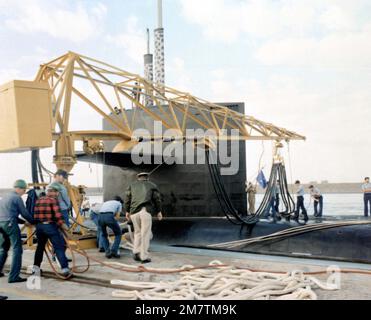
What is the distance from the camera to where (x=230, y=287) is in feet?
15.7

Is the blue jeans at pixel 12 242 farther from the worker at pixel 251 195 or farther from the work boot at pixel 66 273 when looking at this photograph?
the worker at pixel 251 195

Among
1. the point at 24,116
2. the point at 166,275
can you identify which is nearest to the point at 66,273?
the point at 166,275

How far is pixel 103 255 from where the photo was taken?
770 cm

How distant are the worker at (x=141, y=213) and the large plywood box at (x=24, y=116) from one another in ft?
5.67

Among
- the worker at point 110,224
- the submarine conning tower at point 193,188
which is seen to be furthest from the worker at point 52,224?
the submarine conning tower at point 193,188

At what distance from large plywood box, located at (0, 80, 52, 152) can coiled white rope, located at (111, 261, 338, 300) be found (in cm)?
309

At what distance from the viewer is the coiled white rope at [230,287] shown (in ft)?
14.8

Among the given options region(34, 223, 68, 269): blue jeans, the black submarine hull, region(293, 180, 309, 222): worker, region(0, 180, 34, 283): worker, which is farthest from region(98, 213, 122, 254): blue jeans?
region(293, 180, 309, 222): worker

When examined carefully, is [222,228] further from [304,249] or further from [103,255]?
[103,255]

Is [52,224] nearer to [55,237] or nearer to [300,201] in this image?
[55,237]

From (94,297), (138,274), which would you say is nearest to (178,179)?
(138,274)

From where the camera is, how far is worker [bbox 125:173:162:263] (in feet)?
23.0

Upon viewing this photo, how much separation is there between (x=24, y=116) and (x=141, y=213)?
8.45 ft
